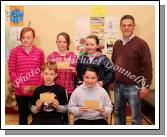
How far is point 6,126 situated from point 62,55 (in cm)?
72

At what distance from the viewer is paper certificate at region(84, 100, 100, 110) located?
2379 mm

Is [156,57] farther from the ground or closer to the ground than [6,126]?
farther from the ground

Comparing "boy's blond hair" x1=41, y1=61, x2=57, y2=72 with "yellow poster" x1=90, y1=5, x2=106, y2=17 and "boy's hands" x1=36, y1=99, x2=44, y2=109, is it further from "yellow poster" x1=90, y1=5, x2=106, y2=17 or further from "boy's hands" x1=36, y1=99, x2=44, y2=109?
"yellow poster" x1=90, y1=5, x2=106, y2=17

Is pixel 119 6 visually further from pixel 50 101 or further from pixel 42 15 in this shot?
pixel 50 101

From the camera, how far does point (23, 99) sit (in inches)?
96.6

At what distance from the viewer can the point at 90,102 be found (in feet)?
7.83

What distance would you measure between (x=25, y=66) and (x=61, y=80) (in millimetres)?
310

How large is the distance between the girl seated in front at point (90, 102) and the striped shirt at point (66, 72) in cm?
7

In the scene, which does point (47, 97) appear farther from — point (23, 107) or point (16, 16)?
point (16, 16)

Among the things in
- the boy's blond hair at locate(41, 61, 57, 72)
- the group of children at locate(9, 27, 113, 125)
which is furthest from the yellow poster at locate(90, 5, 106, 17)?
the boy's blond hair at locate(41, 61, 57, 72)

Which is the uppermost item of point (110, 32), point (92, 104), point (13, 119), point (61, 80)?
point (110, 32)

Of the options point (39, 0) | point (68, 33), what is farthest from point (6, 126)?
point (39, 0)

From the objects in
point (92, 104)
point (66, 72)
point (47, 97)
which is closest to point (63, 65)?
point (66, 72)

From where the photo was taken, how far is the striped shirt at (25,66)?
7.91ft
